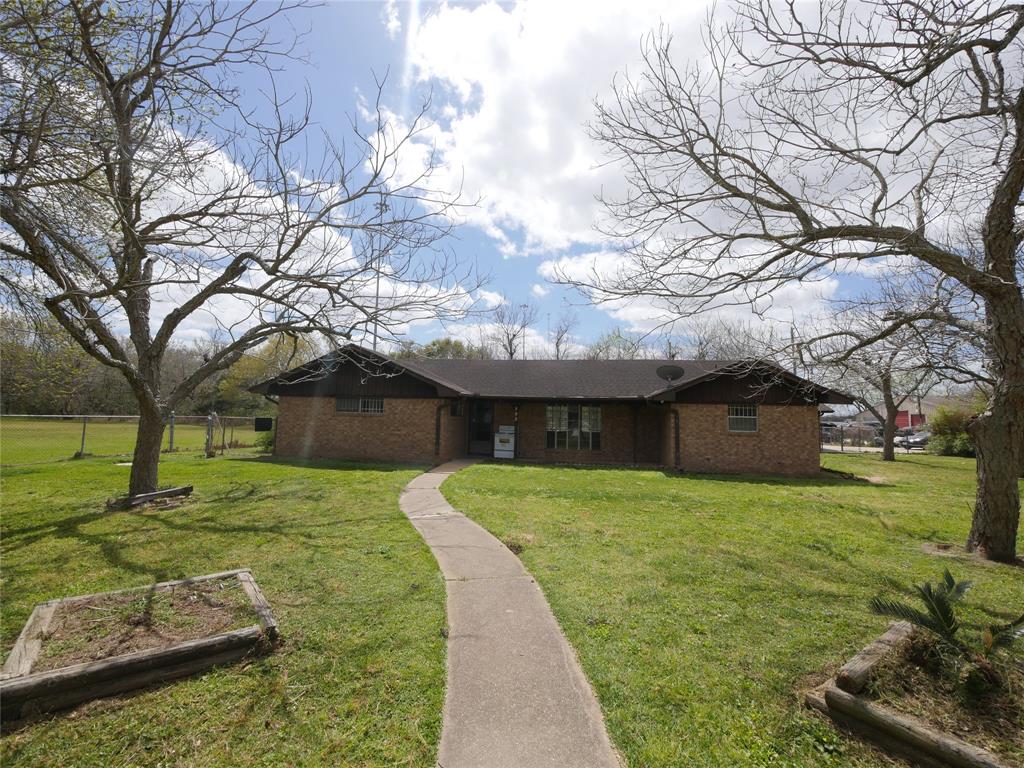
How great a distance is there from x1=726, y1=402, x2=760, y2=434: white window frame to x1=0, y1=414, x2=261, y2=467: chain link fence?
15.8 meters

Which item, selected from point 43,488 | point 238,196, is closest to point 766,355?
point 238,196

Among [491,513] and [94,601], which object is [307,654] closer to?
[94,601]

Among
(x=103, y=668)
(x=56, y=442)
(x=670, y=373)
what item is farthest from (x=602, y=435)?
(x=56, y=442)

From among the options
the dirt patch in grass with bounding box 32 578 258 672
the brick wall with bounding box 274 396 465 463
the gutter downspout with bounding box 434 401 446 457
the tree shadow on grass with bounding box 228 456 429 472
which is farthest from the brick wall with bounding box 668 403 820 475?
the dirt patch in grass with bounding box 32 578 258 672

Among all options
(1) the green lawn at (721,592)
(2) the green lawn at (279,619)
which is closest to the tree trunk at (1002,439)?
(1) the green lawn at (721,592)

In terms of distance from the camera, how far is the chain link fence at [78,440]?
15836mm

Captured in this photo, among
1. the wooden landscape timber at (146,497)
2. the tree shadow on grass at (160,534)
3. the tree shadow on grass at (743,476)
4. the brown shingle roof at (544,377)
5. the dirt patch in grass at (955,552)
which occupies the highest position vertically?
the brown shingle roof at (544,377)

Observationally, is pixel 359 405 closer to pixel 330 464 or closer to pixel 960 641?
pixel 330 464

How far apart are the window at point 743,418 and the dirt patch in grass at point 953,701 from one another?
13800 millimetres

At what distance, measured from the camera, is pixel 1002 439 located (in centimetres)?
644

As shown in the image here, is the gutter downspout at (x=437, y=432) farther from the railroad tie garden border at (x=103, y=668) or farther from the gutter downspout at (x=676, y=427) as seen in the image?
the railroad tie garden border at (x=103, y=668)

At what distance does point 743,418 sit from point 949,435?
2112 centimetres

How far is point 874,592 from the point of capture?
520cm

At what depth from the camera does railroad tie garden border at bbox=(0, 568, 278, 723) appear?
2908 millimetres
